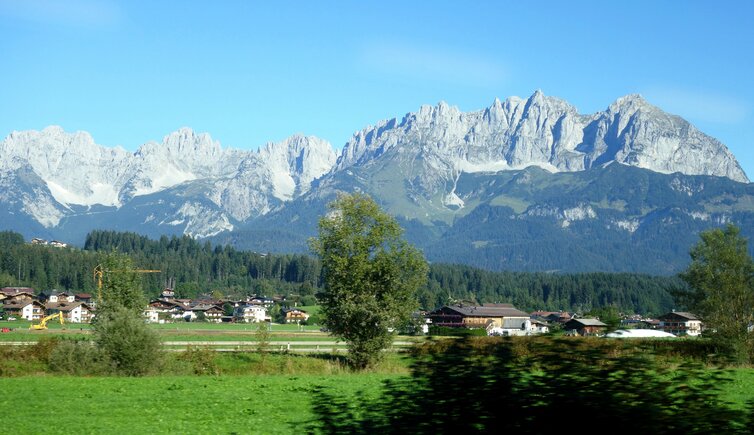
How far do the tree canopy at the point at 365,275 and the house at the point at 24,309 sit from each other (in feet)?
413

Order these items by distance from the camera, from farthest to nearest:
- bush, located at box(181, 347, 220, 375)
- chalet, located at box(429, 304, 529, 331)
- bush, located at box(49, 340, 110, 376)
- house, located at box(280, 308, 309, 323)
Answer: house, located at box(280, 308, 309, 323) → chalet, located at box(429, 304, 529, 331) → bush, located at box(181, 347, 220, 375) → bush, located at box(49, 340, 110, 376)

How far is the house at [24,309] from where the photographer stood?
165 m

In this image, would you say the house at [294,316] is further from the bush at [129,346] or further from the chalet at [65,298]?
the bush at [129,346]

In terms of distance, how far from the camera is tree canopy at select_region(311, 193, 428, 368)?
53844mm

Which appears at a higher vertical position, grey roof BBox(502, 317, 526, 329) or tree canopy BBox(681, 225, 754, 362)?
tree canopy BBox(681, 225, 754, 362)

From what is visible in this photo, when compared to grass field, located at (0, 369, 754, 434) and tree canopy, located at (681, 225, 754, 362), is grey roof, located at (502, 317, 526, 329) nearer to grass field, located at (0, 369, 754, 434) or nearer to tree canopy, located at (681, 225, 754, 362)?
tree canopy, located at (681, 225, 754, 362)

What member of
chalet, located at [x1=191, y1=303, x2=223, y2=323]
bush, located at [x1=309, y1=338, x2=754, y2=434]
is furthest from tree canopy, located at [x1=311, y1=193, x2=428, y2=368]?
chalet, located at [x1=191, y1=303, x2=223, y2=323]

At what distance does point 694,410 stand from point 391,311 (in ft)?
146

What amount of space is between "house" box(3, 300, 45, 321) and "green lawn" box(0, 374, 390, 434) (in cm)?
14102

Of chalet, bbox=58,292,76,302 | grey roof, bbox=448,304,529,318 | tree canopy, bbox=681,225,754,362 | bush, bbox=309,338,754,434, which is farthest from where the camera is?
chalet, bbox=58,292,76,302

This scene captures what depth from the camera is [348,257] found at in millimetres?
55781

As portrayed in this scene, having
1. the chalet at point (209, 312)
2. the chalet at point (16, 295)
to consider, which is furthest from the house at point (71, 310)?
the chalet at point (209, 312)

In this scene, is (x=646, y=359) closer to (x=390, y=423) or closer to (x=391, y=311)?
(x=390, y=423)

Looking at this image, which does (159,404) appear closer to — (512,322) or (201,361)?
(201,361)
